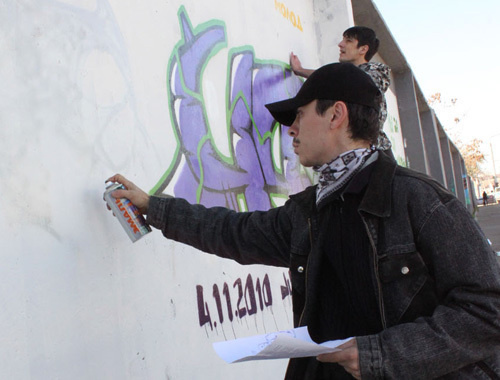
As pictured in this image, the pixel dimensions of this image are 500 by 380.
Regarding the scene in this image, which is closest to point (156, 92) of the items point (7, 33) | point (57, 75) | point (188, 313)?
point (57, 75)

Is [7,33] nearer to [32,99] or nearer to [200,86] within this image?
[32,99]

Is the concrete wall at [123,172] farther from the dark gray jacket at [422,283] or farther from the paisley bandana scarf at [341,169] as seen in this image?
the paisley bandana scarf at [341,169]

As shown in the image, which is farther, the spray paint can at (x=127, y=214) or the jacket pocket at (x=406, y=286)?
the spray paint can at (x=127, y=214)

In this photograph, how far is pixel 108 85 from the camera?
6.88ft

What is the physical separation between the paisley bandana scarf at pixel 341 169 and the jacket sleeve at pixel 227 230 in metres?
0.24

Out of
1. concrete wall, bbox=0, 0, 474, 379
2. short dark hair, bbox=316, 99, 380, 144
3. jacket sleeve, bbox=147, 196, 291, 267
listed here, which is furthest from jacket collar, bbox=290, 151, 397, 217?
concrete wall, bbox=0, 0, 474, 379

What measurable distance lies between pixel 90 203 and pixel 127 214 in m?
0.19

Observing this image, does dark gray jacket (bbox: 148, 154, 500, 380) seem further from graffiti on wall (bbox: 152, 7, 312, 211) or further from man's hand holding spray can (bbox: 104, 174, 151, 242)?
graffiti on wall (bbox: 152, 7, 312, 211)

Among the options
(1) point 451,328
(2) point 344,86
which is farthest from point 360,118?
(1) point 451,328

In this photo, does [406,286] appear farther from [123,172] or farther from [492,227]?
[492,227]

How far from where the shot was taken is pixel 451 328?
1428 mm

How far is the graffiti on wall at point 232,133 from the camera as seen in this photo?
260cm

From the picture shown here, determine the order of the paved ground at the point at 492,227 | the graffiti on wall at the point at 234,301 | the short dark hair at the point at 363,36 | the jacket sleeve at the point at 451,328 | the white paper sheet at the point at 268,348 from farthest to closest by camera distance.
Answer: the paved ground at the point at 492,227 → the short dark hair at the point at 363,36 → the graffiti on wall at the point at 234,301 → the jacket sleeve at the point at 451,328 → the white paper sheet at the point at 268,348

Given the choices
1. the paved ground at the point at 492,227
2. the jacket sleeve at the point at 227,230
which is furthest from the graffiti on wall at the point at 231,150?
the paved ground at the point at 492,227
